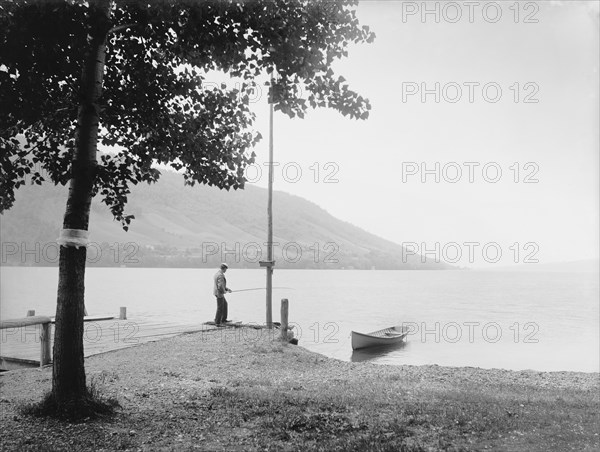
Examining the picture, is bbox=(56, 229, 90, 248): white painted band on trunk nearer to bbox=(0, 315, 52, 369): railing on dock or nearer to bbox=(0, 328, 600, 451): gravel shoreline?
bbox=(0, 328, 600, 451): gravel shoreline

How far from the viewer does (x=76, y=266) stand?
31.7 feet

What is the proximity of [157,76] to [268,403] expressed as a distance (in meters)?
6.98

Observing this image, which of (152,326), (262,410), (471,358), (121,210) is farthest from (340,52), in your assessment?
(471,358)

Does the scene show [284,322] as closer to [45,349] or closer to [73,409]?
[45,349]

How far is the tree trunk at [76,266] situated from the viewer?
31.4ft

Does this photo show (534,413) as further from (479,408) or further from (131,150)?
(131,150)

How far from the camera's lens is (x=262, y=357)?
19359mm

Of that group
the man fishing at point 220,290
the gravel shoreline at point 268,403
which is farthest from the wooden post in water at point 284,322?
the man fishing at point 220,290

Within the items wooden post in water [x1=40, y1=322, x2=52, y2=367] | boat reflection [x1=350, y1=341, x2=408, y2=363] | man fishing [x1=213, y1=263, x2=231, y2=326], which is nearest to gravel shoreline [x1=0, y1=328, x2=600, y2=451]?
wooden post in water [x1=40, y1=322, x2=52, y2=367]

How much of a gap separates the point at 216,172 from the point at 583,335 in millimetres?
79628

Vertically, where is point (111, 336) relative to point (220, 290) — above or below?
below

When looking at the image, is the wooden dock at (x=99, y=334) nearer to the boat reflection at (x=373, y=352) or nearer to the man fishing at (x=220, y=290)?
the man fishing at (x=220, y=290)

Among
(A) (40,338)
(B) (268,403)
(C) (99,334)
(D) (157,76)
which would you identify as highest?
(D) (157,76)

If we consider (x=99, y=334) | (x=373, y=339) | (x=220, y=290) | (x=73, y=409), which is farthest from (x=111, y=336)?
(x=373, y=339)
